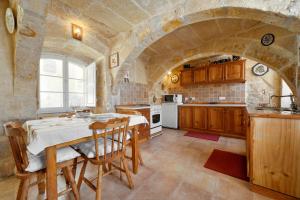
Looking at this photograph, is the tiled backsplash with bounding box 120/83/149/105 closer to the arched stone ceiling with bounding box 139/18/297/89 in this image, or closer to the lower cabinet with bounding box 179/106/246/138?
the arched stone ceiling with bounding box 139/18/297/89

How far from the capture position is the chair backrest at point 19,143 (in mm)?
942

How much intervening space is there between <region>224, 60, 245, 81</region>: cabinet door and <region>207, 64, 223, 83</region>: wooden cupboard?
5.3 inches

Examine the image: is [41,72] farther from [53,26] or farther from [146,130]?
[146,130]

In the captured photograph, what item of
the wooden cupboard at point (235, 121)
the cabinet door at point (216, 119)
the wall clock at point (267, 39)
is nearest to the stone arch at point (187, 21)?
the wall clock at point (267, 39)

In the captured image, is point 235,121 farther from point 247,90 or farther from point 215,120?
point 247,90

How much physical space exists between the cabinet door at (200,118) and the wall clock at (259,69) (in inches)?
68.2

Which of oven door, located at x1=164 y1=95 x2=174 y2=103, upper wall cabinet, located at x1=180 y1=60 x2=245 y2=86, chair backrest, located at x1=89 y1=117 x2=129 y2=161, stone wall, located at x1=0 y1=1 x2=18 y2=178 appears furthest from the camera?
oven door, located at x1=164 y1=95 x2=174 y2=103

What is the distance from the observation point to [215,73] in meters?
3.93

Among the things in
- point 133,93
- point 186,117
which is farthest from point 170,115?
point 133,93

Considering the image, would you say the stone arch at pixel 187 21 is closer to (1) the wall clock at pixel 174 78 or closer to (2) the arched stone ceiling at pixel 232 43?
(2) the arched stone ceiling at pixel 232 43

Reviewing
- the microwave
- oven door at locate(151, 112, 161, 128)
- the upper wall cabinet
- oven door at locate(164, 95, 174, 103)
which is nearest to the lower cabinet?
the microwave

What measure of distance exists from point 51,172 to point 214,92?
4.51 m

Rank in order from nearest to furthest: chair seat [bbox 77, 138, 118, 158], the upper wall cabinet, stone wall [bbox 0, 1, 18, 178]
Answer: chair seat [bbox 77, 138, 118, 158] → stone wall [bbox 0, 1, 18, 178] → the upper wall cabinet

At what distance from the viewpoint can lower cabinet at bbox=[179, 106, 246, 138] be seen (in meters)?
3.38
